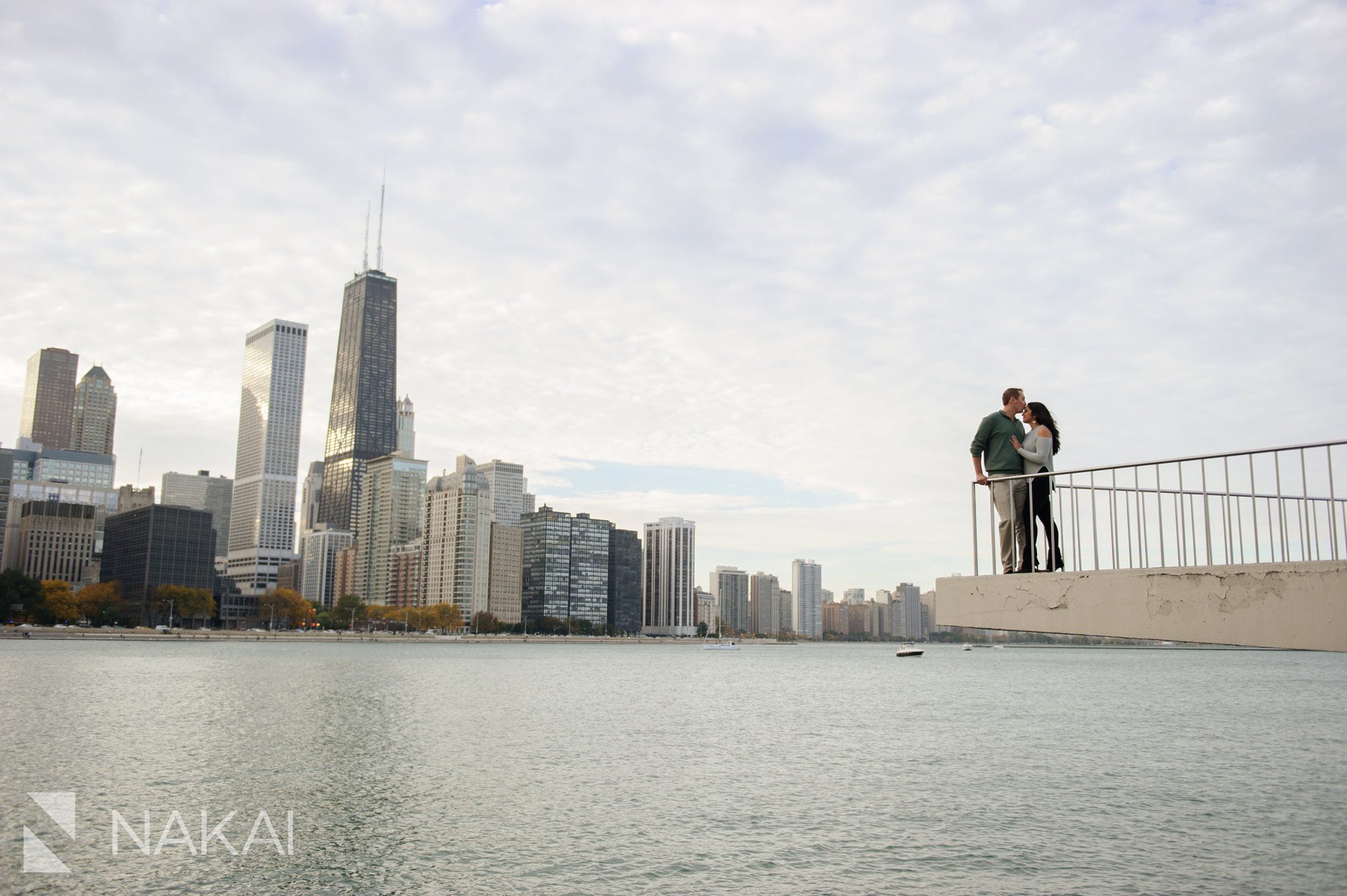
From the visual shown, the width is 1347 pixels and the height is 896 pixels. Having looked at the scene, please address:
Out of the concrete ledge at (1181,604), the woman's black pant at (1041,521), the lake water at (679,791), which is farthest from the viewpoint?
the lake water at (679,791)

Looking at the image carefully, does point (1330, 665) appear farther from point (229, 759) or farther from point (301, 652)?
point (229, 759)

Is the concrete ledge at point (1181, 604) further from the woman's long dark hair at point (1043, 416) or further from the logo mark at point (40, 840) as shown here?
the logo mark at point (40, 840)

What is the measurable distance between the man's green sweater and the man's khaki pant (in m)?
0.20

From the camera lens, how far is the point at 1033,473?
1371 centimetres

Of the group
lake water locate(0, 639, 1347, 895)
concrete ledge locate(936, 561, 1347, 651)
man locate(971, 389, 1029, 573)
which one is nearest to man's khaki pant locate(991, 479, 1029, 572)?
man locate(971, 389, 1029, 573)

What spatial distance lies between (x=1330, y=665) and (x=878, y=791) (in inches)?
6942

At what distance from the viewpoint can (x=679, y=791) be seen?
36.5m

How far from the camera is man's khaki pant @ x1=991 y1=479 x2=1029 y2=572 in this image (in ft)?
44.5

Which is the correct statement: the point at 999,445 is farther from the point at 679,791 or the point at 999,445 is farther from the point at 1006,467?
the point at 679,791

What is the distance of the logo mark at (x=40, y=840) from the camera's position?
24.9 m

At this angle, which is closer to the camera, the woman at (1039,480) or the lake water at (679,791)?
the woman at (1039,480)

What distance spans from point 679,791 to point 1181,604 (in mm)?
27653

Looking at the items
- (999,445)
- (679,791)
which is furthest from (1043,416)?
(679,791)

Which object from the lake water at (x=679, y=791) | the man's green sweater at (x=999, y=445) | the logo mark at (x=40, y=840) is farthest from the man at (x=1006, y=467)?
the logo mark at (x=40, y=840)
